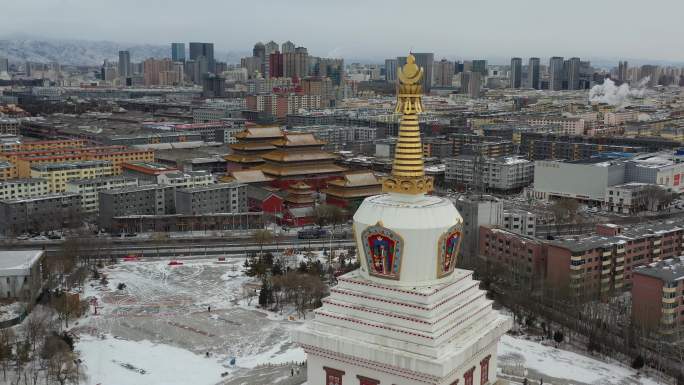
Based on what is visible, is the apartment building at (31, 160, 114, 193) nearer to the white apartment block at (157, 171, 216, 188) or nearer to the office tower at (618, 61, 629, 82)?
the white apartment block at (157, 171, 216, 188)

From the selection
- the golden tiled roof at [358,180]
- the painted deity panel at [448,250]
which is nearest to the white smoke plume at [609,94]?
the golden tiled roof at [358,180]

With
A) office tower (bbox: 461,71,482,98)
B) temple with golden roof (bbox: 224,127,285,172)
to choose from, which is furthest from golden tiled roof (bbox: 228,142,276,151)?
office tower (bbox: 461,71,482,98)

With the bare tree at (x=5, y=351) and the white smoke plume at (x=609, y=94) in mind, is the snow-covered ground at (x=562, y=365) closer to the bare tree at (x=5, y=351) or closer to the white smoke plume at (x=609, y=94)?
the bare tree at (x=5, y=351)

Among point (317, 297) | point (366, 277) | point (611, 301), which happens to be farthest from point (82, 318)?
point (611, 301)

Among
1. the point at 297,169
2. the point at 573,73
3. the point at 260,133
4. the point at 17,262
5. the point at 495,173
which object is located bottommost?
the point at 17,262

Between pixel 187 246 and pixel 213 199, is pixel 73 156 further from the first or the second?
pixel 187 246

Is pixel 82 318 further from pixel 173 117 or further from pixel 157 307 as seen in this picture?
pixel 173 117

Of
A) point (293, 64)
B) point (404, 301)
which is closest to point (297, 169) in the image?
point (404, 301)
